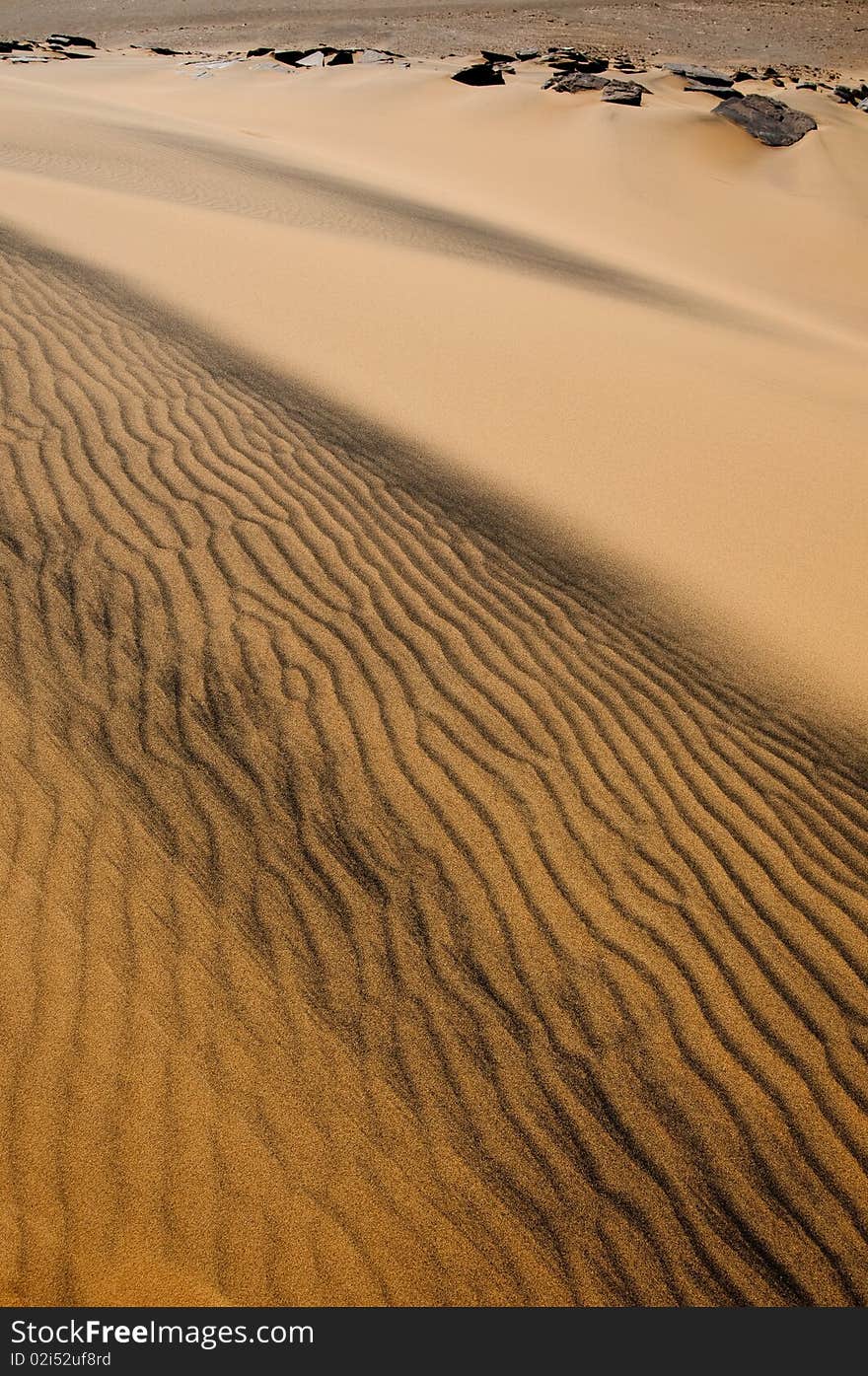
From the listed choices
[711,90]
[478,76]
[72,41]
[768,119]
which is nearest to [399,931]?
[768,119]

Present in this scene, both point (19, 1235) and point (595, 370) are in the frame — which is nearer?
point (19, 1235)

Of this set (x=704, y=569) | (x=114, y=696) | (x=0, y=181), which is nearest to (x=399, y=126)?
(x=0, y=181)

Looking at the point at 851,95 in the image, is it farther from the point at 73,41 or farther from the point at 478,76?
the point at 73,41

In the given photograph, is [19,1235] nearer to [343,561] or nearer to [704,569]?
[343,561]

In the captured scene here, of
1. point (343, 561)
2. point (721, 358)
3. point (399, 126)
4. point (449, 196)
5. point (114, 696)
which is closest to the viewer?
point (114, 696)

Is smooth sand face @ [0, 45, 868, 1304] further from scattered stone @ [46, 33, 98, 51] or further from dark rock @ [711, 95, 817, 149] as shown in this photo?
scattered stone @ [46, 33, 98, 51]
